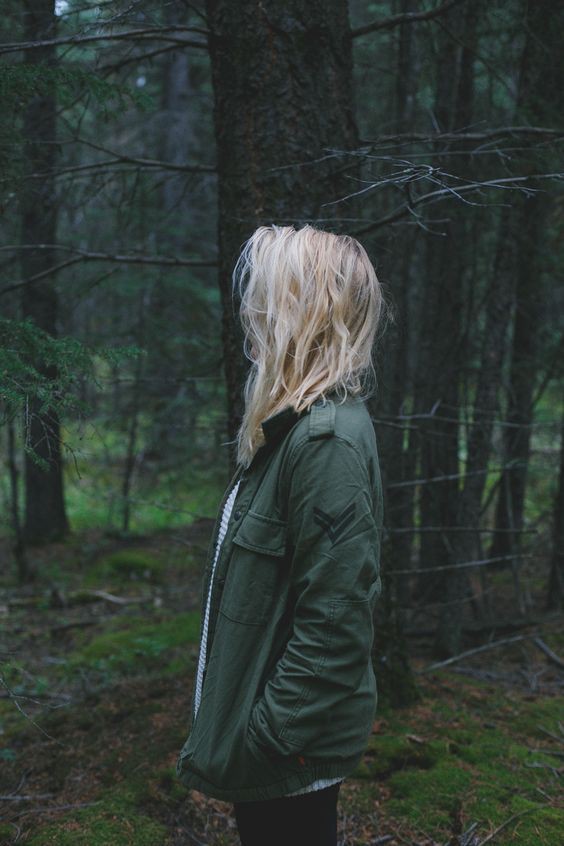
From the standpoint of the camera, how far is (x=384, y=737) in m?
3.76

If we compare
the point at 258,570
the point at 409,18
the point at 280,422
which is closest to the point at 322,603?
the point at 258,570

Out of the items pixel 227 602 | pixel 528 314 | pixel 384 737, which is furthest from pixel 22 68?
pixel 528 314

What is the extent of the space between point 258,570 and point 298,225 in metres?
2.28

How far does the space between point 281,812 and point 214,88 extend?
3.44 m

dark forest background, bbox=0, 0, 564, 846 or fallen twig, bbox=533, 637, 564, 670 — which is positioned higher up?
dark forest background, bbox=0, 0, 564, 846

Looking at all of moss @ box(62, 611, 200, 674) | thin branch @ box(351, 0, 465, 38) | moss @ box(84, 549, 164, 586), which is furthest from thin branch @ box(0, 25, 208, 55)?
moss @ box(84, 549, 164, 586)

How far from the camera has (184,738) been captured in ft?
12.5

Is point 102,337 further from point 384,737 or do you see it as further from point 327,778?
point 327,778

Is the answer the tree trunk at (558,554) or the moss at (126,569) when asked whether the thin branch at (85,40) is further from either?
the moss at (126,569)

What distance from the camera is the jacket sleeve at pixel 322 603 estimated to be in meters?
1.72

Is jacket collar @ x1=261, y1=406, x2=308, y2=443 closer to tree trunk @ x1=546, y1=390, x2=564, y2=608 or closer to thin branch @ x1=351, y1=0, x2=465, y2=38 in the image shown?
thin branch @ x1=351, y1=0, x2=465, y2=38

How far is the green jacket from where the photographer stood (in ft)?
5.67

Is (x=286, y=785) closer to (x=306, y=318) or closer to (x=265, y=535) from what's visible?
(x=265, y=535)

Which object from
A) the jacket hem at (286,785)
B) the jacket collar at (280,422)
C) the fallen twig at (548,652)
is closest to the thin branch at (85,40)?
the jacket collar at (280,422)
